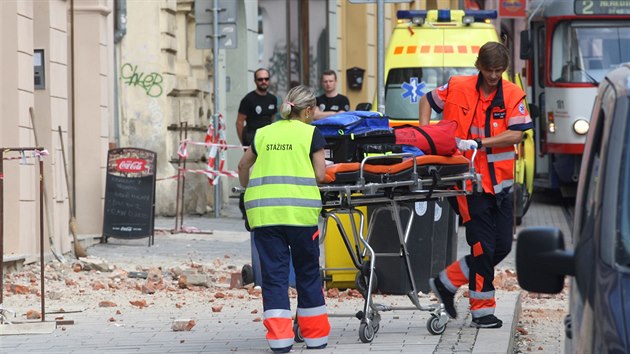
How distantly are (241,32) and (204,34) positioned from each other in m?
4.43

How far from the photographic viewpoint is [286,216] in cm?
870

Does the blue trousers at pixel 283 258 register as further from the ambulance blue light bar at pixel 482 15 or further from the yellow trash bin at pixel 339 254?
the ambulance blue light bar at pixel 482 15

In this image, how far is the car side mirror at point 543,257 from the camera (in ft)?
16.3

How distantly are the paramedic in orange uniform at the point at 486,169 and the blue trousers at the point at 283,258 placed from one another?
3.84 feet

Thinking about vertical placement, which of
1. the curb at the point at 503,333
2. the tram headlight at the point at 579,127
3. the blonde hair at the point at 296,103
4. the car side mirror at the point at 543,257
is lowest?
the curb at the point at 503,333

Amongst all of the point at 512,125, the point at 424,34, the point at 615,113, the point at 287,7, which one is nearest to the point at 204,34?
the point at 424,34

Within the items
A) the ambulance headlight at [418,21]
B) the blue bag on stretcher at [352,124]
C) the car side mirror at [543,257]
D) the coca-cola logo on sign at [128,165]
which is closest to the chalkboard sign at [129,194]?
the coca-cola logo on sign at [128,165]

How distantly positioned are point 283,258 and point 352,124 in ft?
4.06

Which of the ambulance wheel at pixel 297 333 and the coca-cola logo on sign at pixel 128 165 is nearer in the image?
the ambulance wheel at pixel 297 333

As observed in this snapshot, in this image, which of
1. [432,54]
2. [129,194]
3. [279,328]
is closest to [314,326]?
[279,328]

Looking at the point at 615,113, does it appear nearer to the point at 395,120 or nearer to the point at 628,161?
the point at 628,161

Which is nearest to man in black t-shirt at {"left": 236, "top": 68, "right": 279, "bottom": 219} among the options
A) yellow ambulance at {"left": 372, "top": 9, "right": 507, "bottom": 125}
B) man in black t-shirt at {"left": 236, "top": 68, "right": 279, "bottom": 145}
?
man in black t-shirt at {"left": 236, "top": 68, "right": 279, "bottom": 145}

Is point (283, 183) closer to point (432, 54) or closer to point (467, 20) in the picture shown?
point (432, 54)

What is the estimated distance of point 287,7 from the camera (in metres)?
28.7
